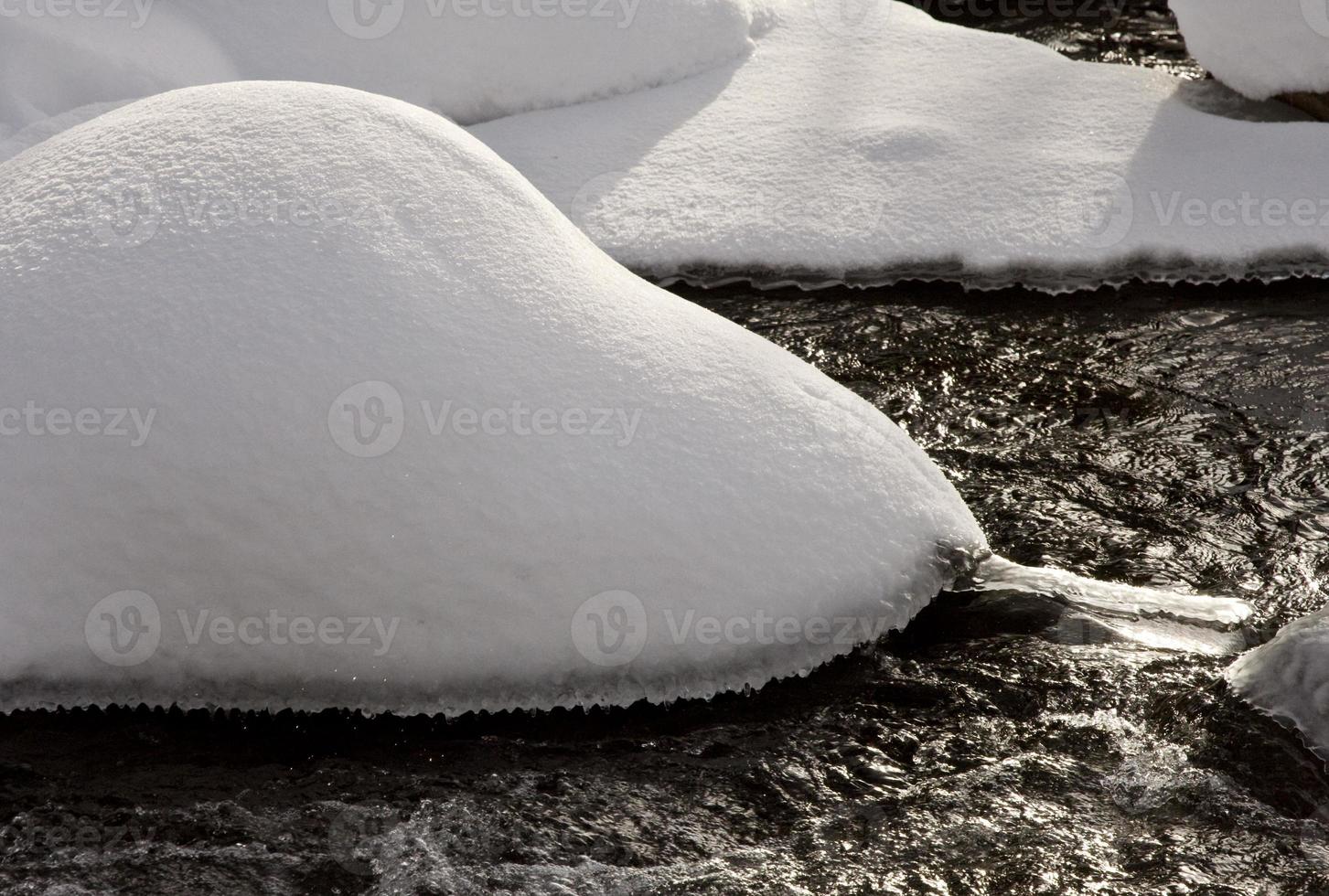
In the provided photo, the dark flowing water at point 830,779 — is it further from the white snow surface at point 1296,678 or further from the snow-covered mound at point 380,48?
the snow-covered mound at point 380,48

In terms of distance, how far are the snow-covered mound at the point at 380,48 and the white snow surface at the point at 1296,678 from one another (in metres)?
3.75

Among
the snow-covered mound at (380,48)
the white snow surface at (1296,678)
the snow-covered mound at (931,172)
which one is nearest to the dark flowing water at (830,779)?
the white snow surface at (1296,678)

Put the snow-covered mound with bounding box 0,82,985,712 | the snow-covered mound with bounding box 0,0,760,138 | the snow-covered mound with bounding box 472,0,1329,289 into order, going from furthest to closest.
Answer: the snow-covered mound with bounding box 0,0,760,138 → the snow-covered mound with bounding box 472,0,1329,289 → the snow-covered mound with bounding box 0,82,985,712

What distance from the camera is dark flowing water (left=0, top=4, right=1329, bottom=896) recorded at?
2447 mm

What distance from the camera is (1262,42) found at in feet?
17.8

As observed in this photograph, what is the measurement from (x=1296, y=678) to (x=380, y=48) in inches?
167

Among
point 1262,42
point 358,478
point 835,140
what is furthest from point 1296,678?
point 1262,42

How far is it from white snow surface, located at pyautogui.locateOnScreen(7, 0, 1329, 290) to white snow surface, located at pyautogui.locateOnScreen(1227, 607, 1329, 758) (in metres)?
2.00

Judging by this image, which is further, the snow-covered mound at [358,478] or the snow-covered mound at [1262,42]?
the snow-covered mound at [1262,42]

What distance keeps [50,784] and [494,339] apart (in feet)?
4.00

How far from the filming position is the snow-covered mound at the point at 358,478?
8.92 feet

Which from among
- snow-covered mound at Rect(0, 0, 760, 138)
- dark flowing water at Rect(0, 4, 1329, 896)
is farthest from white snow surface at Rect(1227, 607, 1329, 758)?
snow-covered mound at Rect(0, 0, 760, 138)

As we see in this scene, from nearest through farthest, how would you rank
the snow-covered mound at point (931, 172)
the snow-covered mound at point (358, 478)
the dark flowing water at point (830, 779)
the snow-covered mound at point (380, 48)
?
1. the dark flowing water at point (830, 779)
2. the snow-covered mound at point (358, 478)
3. the snow-covered mound at point (931, 172)
4. the snow-covered mound at point (380, 48)

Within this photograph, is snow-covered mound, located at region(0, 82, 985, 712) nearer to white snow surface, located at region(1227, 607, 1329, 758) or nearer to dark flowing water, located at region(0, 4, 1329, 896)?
dark flowing water, located at region(0, 4, 1329, 896)
